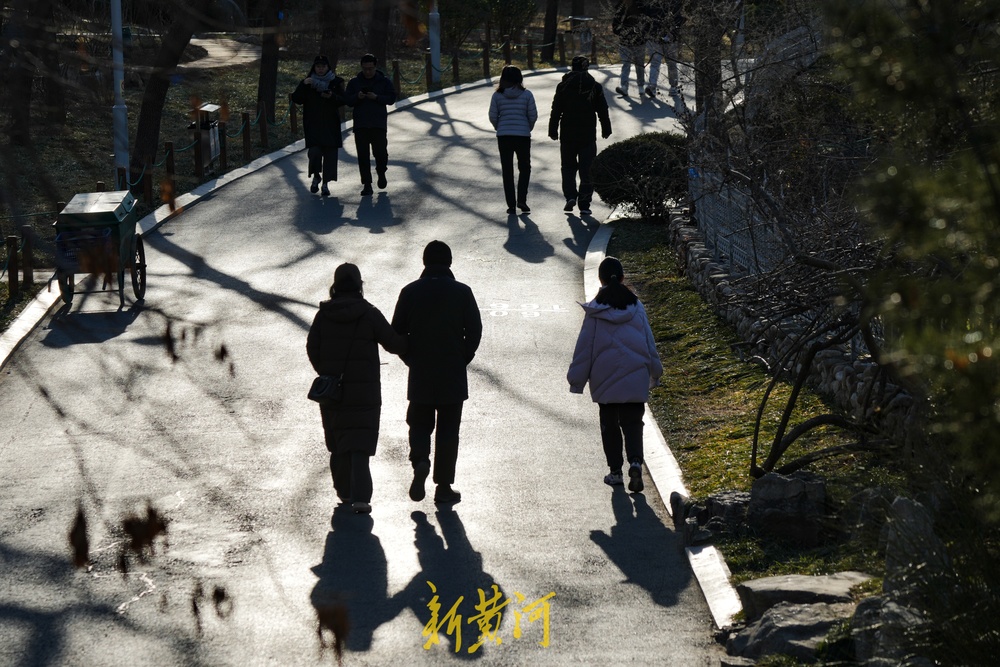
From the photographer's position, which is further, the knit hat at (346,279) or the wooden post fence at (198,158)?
the wooden post fence at (198,158)

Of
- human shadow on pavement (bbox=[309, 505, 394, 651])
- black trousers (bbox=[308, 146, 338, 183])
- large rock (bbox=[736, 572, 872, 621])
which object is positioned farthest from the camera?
black trousers (bbox=[308, 146, 338, 183])

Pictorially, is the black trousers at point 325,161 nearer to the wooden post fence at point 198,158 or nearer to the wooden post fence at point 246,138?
the wooden post fence at point 198,158

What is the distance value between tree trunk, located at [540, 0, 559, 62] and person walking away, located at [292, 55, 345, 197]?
1952cm

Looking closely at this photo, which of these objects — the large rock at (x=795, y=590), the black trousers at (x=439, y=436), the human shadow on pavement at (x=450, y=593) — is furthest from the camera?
the black trousers at (x=439, y=436)

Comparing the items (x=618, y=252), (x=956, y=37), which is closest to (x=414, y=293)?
(x=956, y=37)

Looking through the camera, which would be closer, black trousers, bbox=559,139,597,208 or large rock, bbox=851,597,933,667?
large rock, bbox=851,597,933,667

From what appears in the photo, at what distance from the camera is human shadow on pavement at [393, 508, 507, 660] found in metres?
7.10

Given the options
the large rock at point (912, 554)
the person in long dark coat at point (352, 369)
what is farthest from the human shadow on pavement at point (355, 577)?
the large rock at point (912, 554)

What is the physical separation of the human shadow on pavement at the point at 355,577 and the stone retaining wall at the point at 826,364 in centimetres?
295

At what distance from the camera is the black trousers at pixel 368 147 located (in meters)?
19.6

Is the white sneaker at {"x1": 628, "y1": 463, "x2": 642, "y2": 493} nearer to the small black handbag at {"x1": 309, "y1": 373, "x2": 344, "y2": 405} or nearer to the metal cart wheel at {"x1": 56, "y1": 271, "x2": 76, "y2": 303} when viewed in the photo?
the small black handbag at {"x1": 309, "y1": 373, "x2": 344, "y2": 405}

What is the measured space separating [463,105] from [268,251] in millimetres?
12648

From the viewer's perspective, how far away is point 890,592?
18.5 ft

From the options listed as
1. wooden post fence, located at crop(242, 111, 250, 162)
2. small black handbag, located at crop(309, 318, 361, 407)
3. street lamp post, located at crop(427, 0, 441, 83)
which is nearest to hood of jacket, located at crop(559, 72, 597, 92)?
wooden post fence, located at crop(242, 111, 250, 162)
